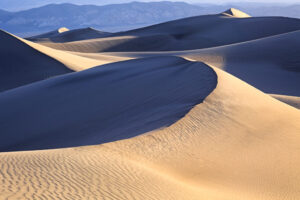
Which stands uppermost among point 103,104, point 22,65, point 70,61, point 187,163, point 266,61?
point 187,163

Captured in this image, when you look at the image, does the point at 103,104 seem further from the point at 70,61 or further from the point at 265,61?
the point at 265,61

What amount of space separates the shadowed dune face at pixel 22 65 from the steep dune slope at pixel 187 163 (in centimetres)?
1032

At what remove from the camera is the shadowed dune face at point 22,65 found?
52.1ft

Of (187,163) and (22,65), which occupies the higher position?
(187,163)

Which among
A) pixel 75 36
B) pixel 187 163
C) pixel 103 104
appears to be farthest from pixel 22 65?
pixel 75 36

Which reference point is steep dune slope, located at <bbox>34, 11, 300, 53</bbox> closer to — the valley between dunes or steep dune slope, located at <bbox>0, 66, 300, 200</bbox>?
the valley between dunes

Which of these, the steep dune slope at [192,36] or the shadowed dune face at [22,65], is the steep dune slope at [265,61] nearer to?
the shadowed dune face at [22,65]

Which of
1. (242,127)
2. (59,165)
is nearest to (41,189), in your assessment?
(59,165)

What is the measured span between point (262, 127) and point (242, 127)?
0.48 meters

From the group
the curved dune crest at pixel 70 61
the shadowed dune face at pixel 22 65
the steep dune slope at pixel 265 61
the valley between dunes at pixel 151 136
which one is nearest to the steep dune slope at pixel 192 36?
the shadowed dune face at pixel 22 65

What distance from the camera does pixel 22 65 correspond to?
55.5 feet

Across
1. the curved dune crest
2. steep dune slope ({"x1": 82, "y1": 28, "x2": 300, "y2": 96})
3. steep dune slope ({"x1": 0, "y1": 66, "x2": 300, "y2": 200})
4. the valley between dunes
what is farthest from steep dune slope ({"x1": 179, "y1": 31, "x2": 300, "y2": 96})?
steep dune slope ({"x1": 0, "y1": 66, "x2": 300, "y2": 200})

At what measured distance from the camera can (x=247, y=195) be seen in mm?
4336

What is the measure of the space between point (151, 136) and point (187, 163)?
0.61m
